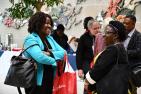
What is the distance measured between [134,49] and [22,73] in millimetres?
1559

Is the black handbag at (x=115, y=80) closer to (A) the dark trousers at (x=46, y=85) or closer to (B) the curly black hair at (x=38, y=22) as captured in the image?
(A) the dark trousers at (x=46, y=85)

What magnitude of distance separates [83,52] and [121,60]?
2008mm

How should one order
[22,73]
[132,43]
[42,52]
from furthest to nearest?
[132,43], [42,52], [22,73]

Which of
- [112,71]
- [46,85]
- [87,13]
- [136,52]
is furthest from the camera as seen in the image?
[87,13]

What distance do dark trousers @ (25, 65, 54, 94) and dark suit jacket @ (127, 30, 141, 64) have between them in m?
1.05

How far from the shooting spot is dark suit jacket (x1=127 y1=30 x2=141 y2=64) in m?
4.80

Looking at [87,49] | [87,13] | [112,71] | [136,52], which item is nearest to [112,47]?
[112,71]

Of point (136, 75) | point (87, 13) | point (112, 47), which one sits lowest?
point (87, 13)

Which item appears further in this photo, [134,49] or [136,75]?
[134,49]

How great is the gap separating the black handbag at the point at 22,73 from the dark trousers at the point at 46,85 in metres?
0.15

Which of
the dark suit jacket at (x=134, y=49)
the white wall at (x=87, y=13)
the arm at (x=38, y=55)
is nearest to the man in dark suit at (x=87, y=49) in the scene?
the dark suit jacket at (x=134, y=49)

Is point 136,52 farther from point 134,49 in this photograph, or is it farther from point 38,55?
point 38,55

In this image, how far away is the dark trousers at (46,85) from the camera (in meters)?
4.25

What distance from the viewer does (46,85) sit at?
4.32 metres
